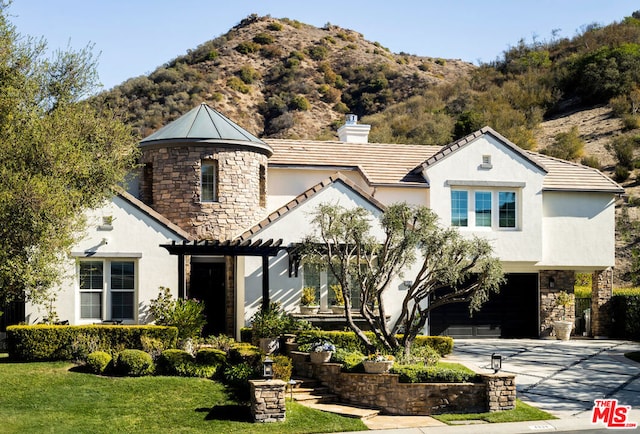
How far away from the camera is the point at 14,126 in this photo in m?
19.0

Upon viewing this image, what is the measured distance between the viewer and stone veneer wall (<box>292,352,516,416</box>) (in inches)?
713

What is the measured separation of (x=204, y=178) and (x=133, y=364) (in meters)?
8.97

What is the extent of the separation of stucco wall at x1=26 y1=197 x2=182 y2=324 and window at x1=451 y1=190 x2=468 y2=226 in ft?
35.7

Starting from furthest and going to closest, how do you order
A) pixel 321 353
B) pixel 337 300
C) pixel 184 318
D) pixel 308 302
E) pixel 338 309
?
pixel 337 300, pixel 338 309, pixel 308 302, pixel 184 318, pixel 321 353

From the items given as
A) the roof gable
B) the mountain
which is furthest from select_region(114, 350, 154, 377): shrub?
the mountain

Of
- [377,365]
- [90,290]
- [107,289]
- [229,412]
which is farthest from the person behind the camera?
[107,289]

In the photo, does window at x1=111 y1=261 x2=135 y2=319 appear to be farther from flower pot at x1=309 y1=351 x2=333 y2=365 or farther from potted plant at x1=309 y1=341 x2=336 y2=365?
flower pot at x1=309 y1=351 x2=333 y2=365

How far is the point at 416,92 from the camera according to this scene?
242 ft

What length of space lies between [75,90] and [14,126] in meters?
2.23

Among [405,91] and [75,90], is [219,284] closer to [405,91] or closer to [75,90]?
[75,90]

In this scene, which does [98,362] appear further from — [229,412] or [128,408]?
[229,412]

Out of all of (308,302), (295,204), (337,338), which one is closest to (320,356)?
(337,338)

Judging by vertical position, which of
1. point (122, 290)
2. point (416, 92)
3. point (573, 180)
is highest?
Result: point (416, 92)

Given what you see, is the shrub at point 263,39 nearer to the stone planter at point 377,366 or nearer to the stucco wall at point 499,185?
the stucco wall at point 499,185
